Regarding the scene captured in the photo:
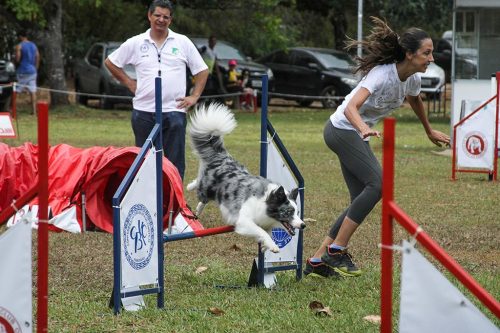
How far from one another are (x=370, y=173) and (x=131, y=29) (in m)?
30.5

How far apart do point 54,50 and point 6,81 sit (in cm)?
201

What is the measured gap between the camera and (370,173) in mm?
6656

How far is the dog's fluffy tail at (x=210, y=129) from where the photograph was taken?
23.4 ft

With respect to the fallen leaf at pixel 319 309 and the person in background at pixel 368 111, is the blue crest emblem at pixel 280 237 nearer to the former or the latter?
the person in background at pixel 368 111

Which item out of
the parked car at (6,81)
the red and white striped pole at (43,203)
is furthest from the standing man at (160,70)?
the parked car at (6,81)

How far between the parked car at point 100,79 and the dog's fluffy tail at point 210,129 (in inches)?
721

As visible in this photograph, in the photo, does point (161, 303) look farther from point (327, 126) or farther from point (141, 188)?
point (327, 126)

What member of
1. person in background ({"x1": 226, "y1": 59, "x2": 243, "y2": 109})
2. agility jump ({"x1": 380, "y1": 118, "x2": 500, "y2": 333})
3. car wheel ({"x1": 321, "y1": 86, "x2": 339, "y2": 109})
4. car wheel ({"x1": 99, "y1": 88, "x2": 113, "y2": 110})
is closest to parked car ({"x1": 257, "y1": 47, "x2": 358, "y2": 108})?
car wheel ({"x1": 321, "y1": 86, "x2": 339, "y2": 109})

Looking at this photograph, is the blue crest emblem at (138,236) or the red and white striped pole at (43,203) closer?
the red and white striped pole at (43,203)

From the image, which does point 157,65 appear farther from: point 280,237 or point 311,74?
point 311,74

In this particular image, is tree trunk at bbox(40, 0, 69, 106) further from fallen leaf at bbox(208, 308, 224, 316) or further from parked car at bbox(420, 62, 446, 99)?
fallen leaf at bbox(208, 308, 224, 316)

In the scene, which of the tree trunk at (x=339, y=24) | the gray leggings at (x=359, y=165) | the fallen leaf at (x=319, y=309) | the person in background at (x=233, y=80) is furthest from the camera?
the tree trunk at (x=339, y=24)

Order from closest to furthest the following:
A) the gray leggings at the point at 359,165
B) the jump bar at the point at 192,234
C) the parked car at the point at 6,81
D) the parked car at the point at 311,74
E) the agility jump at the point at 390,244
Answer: the agility jump at the point at 390,244
the jump bar at the point at 192,234
the gray leggings at the point at 359,165
the parked car at the point at 6,81
the parked car at the point at 311,74

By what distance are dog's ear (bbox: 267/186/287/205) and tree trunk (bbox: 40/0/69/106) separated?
2010cm
